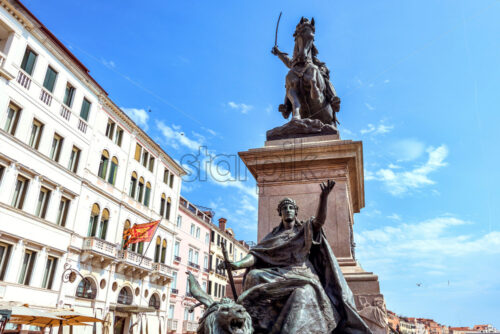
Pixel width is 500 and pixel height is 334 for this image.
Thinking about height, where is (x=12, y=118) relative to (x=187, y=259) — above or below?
above

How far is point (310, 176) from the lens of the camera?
6.08 m

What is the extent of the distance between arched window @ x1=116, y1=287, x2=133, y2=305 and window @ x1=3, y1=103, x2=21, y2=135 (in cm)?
1431

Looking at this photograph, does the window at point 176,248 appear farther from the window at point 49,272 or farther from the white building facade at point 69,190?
the window at point 49,272

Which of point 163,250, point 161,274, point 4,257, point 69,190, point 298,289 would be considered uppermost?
point 69,190

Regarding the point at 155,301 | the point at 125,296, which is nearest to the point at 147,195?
the point at 125,296

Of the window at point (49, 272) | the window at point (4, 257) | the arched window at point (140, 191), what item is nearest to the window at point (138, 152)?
the arched window at point (140, 191)

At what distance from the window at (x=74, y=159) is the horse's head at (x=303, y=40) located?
70.3 feet

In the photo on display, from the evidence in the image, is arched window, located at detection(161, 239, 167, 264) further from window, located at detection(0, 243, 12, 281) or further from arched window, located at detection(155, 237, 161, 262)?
window, located at detection(0, 243, 12, 281)

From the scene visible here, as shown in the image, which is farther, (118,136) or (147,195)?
(147,195)

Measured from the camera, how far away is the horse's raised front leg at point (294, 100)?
284 inches

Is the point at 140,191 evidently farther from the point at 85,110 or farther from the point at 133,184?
the point at 85,110

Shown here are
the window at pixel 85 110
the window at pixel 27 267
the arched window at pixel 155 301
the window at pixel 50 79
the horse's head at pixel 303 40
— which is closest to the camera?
the horse's head at pixel 303 40

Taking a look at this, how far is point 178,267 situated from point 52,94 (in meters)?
21.8

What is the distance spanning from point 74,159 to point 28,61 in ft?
21.9
